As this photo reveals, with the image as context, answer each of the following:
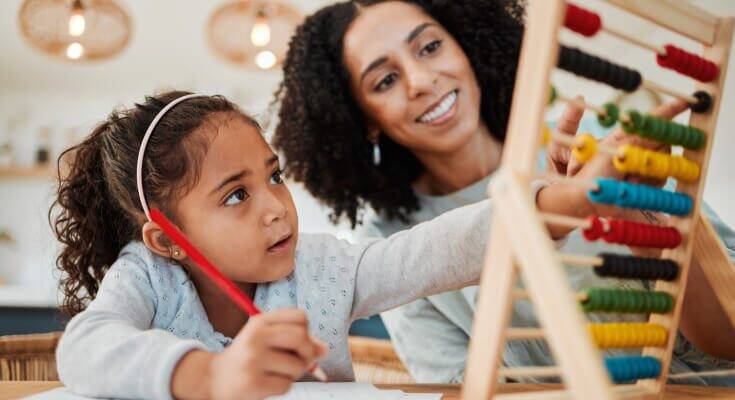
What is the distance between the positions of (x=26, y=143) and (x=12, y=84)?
1.55 ft

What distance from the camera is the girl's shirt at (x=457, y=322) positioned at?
125cm

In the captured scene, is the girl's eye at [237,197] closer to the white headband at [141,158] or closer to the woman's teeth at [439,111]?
the white headband at [141,158]

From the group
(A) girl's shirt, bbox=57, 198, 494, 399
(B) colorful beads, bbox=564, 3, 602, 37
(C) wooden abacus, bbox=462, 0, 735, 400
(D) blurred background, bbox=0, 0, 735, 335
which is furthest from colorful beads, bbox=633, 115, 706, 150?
(D) blurred background, bbox=0, 0, 735, 335

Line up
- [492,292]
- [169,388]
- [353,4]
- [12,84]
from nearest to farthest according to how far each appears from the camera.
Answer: [492,292] < [169,388] < [353,4] < [12,84]

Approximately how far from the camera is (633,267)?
79cm

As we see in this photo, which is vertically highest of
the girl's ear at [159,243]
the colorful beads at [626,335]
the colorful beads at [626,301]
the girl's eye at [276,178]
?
the girl's eye at [276,178]

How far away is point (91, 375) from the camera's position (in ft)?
2.65

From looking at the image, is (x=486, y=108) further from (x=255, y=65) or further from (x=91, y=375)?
(x=255, y=65)

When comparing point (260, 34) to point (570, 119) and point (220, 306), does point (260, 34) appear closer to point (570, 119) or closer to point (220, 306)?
point (220, 306)

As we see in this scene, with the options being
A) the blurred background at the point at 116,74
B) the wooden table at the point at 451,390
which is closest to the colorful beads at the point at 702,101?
the wooden table at the point at 451,390

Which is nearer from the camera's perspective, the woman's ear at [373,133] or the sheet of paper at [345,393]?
the sheet of paper at [345,393]

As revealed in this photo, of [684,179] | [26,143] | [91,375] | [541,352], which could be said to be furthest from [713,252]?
[26,143]

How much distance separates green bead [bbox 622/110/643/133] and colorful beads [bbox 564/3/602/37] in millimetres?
96

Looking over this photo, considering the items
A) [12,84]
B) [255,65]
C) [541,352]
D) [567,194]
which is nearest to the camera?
[567,194]
